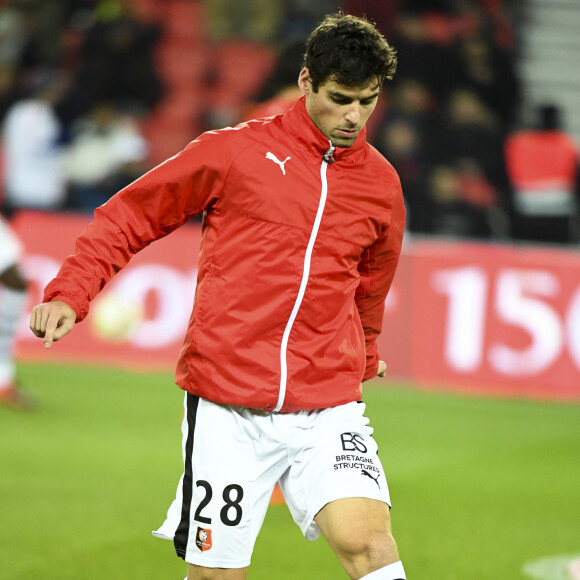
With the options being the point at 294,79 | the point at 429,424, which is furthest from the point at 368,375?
the point at 429,424

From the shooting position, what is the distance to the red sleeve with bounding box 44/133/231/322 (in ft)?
12.3

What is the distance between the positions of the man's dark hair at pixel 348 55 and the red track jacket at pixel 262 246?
19cm

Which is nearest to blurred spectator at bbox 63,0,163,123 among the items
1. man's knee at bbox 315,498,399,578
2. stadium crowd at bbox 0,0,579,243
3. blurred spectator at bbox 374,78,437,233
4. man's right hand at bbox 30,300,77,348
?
stadium crowd at bbox 0,0,579,243

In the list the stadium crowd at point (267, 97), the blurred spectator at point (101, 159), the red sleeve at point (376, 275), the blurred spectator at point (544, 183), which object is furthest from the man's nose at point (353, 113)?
the blurred spectator at point (101, 159)

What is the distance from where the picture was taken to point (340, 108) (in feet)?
12.4

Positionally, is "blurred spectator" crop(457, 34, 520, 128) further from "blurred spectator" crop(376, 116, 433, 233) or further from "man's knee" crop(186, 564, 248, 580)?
"man's knee" crop(186, 564, 248, 580)

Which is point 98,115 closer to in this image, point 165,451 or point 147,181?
point 165,451

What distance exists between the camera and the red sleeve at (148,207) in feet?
12.3

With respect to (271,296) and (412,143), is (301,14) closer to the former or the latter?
(412,143)

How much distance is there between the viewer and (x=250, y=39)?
16.7m

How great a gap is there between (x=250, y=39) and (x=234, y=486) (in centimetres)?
1347

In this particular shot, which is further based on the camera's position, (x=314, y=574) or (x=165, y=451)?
(x=165, y=451)

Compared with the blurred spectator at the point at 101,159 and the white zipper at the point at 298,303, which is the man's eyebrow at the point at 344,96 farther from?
the blurred spectator at the point at 101,159

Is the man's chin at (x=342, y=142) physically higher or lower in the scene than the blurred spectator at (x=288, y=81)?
lower
